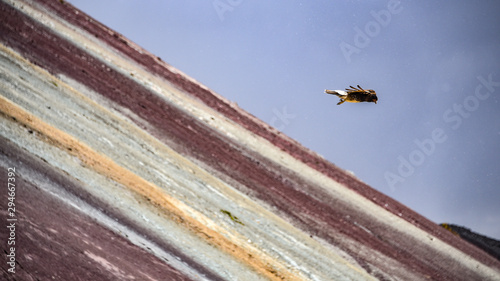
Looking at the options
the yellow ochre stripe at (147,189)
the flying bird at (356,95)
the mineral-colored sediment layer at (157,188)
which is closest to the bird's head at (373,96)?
the flying bird at (356,95)

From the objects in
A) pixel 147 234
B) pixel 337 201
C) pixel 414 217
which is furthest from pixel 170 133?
pixel 414 217

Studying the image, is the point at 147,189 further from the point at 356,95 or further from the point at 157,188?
the point at 356,95

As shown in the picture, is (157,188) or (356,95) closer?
(157,188)

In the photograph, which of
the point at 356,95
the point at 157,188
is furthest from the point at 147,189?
the point at 356,95

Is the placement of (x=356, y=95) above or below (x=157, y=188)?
above

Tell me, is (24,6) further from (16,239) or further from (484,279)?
(484,279)

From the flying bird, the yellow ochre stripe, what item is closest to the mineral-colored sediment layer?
the yellow ochre stripe
